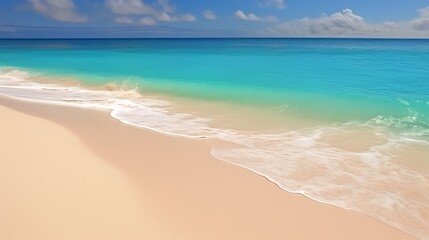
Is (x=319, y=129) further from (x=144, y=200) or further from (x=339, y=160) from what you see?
(x=144, y=200)

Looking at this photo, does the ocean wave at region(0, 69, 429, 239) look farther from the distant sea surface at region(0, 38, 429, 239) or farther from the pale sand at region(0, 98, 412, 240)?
the pale sand at region(0, 98, 412, 240)

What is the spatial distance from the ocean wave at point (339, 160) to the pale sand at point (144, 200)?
0.28 metres

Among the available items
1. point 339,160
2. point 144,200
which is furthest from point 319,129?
point 144,200

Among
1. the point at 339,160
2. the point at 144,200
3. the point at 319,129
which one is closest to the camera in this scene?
the point at 144,200

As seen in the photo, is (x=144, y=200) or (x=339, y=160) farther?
(x=339, y=160)

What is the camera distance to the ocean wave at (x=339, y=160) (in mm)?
4141

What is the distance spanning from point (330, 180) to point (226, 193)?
1519 millimetres

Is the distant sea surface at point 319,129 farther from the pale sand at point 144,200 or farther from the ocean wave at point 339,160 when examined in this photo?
the pale sand at point 144,200

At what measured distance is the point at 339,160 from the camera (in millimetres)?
5621

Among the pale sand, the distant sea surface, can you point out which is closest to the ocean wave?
the distant sea surface

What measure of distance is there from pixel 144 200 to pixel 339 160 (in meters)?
3.26

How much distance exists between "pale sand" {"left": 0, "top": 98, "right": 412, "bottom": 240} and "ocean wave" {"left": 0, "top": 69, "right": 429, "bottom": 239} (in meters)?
0.28

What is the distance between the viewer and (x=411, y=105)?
11203 mm

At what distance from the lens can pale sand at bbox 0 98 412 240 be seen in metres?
3.31
